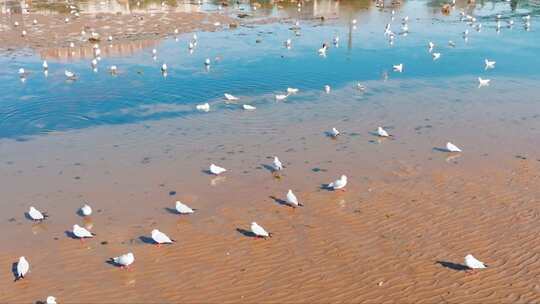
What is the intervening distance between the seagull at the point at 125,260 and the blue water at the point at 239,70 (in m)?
11.3

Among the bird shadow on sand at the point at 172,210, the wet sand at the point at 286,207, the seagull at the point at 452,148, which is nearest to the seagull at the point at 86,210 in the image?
the wet sand at the point at 286,207

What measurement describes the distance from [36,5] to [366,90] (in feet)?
145

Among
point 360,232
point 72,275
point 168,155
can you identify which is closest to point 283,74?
point 168,155

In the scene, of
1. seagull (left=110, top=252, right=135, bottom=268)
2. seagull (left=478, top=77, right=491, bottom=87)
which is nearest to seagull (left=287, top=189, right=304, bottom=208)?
seagull (left=110, top=252, right=135, bottom=268)

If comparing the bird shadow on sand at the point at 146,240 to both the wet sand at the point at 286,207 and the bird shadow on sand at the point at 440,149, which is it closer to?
the wet sand at the point at 286,207

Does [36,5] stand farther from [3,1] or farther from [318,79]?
[318,79]

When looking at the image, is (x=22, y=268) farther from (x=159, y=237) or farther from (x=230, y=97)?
(x=230, y=97)

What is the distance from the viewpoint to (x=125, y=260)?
13742mm

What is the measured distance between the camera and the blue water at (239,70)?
84.7 feet

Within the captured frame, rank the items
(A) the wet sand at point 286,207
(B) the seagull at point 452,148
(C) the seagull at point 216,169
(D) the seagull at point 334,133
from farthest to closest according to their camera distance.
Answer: (D) the seagull at point 334,133 → (B) the seagull at point 452,148 → (C) the seagull at point 216,169 → (A) the wet sand at point 286,207

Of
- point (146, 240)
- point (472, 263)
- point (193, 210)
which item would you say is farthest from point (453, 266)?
point (146, 240)

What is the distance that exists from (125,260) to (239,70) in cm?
2056

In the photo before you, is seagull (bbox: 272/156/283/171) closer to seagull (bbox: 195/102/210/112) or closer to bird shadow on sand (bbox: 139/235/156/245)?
bird shadow on sand (bbox: 139/235/156/245)

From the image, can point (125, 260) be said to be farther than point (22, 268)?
Yes
